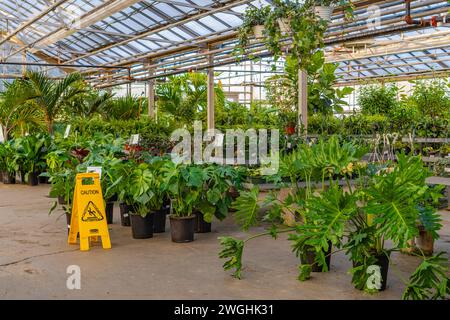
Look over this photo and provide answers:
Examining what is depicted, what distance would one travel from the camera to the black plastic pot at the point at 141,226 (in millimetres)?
5348

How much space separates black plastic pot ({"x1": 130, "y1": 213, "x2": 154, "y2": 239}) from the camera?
211 inches

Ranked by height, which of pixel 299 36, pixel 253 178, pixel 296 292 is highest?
pixel 299 36

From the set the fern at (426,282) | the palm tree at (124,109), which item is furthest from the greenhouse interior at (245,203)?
the palm tree at (124,109)

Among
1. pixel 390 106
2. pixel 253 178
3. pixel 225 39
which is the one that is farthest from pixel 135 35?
pixel 253 178

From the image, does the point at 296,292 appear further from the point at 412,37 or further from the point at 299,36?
the point at 412,37

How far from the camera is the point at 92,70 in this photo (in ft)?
66.2

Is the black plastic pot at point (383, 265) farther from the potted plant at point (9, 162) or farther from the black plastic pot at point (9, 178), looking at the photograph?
the black plastic pot at point (9, 178)

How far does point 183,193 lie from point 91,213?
87 centimetres

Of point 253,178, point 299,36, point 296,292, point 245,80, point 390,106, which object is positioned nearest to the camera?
point 296,292

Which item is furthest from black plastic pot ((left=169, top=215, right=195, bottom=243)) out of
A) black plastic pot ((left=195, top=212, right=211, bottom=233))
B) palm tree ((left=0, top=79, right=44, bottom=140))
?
palm tree ((left=0, top=79, right=44, bottom=140))

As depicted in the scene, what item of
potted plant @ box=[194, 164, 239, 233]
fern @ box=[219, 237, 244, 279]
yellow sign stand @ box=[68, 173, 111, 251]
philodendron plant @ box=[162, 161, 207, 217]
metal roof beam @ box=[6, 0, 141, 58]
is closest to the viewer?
fern @ box=[219, 237, 244, 279]

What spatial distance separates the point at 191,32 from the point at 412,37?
20.6ft

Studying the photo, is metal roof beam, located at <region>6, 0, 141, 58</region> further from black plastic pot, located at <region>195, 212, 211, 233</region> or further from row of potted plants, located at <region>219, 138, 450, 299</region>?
row of potted plants, located at <region>219, 138, 450, 299</region>

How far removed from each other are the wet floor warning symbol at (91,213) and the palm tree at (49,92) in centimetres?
657
